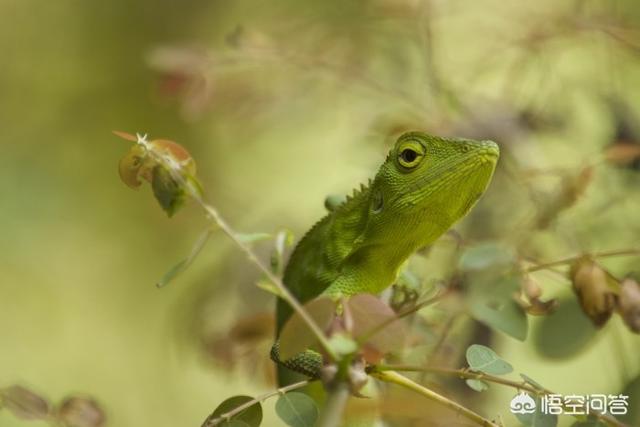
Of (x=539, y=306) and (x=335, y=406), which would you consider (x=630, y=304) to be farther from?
(x=335, y=406)

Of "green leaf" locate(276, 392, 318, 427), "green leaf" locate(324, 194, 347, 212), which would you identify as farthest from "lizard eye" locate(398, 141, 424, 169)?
"green leaf" locate(276, 392, 318, 427)

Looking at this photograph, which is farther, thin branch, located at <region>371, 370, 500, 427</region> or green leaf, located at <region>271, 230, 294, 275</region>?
green leaf, located at <region>271, 230, 294, 275</region>

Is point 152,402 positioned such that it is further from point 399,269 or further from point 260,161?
point 399,269

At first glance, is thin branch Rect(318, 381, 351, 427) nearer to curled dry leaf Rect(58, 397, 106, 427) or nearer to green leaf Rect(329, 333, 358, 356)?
green leaf Rect(329, 333, 358, 356)

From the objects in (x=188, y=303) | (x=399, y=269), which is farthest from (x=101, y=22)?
(x=399, y=269)

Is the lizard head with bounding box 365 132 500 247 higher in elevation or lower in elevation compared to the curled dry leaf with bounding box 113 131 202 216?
higher

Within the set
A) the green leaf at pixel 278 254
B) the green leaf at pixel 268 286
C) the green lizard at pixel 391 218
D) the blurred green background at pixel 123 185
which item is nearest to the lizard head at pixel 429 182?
the green lizard at pixel 391 218
